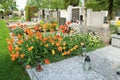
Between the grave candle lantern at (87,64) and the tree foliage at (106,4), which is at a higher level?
the tree foliage at (106,4)

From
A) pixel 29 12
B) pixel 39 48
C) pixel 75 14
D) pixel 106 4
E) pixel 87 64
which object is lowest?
pixel 87 64

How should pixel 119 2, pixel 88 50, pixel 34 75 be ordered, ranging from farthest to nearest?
pixel 119 2 < pixel 88 50 < pixel 34 75

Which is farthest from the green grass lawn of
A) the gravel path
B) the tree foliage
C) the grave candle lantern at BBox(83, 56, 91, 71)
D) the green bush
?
the green bush

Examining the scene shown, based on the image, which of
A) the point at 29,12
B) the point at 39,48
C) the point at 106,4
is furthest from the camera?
the point at 29,12

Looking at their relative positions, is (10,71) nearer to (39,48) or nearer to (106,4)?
(39,48)

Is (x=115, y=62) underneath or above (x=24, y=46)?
underneath

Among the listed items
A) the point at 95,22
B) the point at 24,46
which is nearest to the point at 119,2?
the point at 95,22

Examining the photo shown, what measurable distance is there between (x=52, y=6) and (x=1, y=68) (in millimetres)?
33883

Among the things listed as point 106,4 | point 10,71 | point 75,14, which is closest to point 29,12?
point 75,14

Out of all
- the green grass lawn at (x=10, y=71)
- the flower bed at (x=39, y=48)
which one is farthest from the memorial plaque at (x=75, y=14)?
the green grass lawn at (x=10, y=71)

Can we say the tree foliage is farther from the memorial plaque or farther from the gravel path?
the gravel path

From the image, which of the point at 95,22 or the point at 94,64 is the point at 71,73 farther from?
the point at 95,22

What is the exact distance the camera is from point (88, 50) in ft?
19.8

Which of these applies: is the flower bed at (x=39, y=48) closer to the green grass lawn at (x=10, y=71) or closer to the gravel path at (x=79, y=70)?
the green grass lawn at (x=10, y=71)
